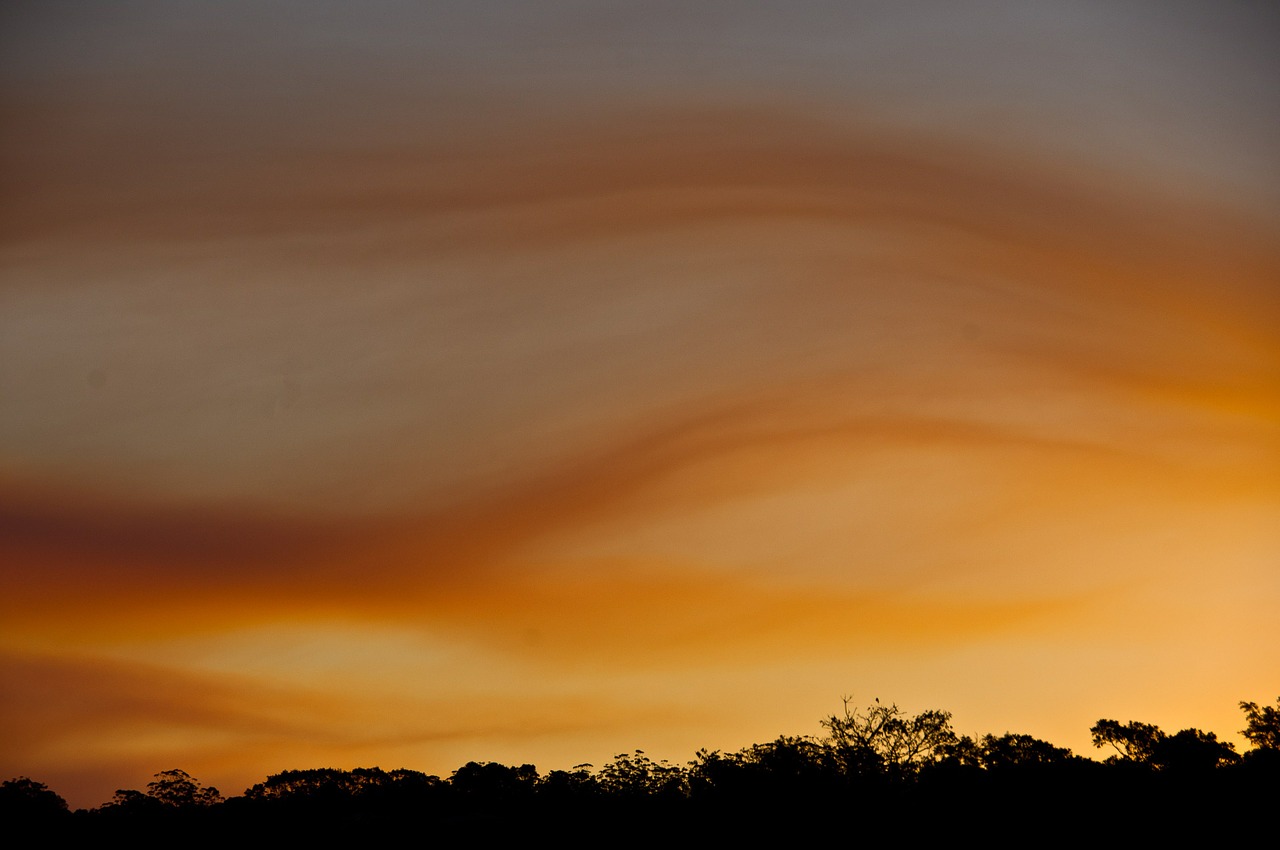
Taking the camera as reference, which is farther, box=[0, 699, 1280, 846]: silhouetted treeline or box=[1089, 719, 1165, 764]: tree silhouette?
box=[1089, 719, 1165, 764]: tree silhouette

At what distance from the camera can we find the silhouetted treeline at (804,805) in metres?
76.0

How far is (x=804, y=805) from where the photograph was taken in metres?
86.1

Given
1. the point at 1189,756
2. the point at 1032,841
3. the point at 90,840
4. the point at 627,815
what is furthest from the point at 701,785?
the point at 1189,756

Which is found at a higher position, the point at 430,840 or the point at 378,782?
the point at 378,782

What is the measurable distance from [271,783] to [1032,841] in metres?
125

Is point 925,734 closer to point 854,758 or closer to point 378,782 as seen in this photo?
point 854,758

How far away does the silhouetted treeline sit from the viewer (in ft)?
249

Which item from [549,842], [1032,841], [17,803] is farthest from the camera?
[17,803]

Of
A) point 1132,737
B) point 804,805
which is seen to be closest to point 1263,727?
point 1132,737

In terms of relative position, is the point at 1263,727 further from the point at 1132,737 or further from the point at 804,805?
the point at 804,805

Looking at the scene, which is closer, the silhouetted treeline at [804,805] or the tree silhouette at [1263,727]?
the silhouetted treeline at [804,805]

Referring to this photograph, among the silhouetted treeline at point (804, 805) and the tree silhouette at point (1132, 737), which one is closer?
the silhouetted treeline at point (804, 805)

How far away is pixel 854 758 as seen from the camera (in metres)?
115

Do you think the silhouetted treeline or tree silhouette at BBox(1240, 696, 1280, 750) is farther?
tree silhouette at BBox(1240, 696, 1280, 750)
